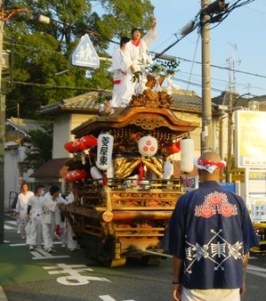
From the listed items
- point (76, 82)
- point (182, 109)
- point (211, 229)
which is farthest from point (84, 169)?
point (76, 82)

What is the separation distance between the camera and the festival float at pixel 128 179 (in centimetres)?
855

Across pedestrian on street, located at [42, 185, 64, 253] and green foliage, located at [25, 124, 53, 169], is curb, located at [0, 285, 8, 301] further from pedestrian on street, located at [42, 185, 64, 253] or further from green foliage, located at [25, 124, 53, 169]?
green foliage, located at [25, 124, 53, 169]

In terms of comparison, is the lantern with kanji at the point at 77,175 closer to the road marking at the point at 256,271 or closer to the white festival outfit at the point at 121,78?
the white festival outfit at the point at 121,78

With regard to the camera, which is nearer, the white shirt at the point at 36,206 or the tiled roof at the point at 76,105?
the white shirt at the point at 36,206

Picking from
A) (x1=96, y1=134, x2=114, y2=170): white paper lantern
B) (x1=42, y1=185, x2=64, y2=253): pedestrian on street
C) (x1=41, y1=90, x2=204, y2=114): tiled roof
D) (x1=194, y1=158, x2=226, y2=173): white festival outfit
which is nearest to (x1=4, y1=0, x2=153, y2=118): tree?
(x1=41, y1=90, x2=204, y2=114): tiled roof

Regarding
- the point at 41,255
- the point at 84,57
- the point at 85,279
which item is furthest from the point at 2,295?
the point at 84,57

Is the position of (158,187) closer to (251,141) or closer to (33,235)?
(251,141)

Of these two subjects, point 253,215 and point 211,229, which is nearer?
point 211,229

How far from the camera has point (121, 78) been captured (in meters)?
10.3

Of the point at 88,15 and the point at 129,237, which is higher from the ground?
the point at 88,15

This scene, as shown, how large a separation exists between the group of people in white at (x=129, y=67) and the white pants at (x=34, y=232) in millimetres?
3755

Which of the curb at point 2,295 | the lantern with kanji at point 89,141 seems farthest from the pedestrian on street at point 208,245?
the lantern with kanji at point 89,141

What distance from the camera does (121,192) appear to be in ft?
28.5

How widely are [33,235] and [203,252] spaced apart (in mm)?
8936
